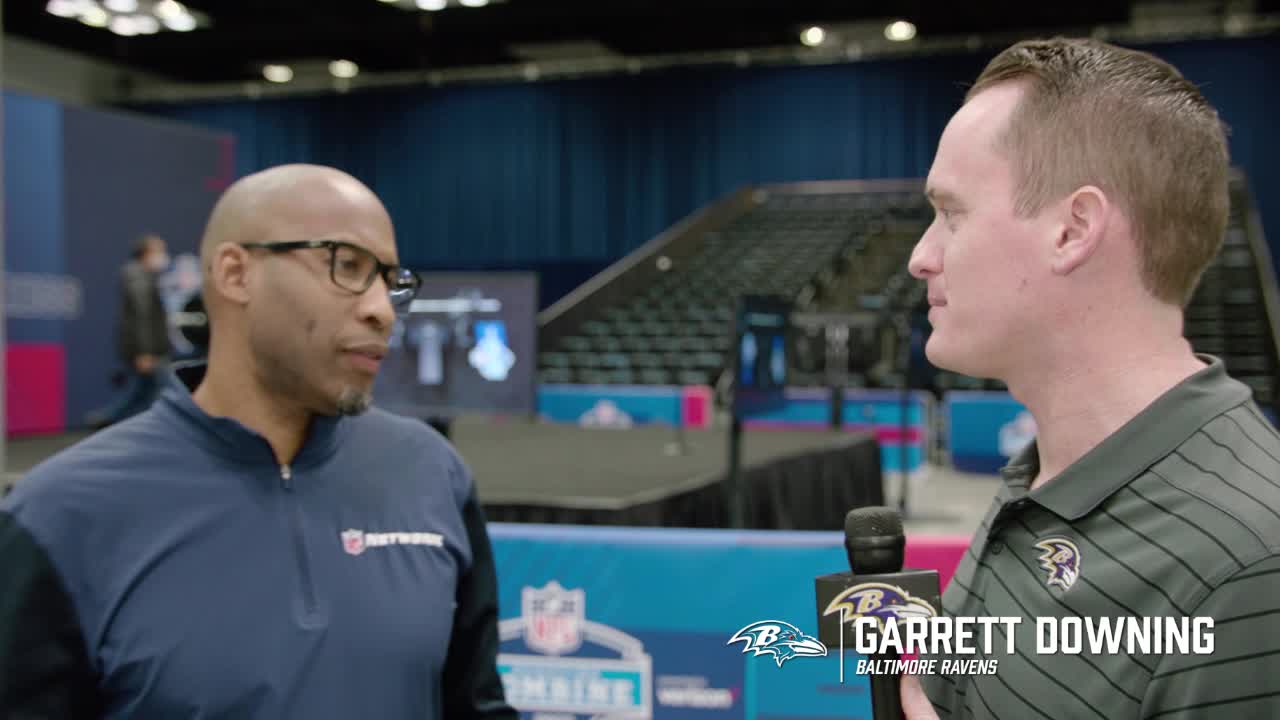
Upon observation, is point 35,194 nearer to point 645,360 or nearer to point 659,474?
point 645,360

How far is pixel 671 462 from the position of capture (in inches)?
191

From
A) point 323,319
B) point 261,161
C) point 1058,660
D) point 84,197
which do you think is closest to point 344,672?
point 323,319

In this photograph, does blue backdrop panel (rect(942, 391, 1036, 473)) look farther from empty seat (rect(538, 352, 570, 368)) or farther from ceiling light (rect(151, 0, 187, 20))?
ceiling light (rect(151, 0, 187, 20))

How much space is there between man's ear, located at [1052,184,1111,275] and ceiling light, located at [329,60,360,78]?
19.9 metres

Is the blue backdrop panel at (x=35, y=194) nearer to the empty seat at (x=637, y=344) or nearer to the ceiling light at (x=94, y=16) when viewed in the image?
the ceiling light at (x=94, y=16)

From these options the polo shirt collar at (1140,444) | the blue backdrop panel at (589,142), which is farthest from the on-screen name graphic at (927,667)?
the blue backdrop panel at (589,142)

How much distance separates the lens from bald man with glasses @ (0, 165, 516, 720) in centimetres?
147

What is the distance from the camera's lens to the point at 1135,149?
950 millimetres

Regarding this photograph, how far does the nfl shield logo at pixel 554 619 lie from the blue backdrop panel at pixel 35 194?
28.2 feet

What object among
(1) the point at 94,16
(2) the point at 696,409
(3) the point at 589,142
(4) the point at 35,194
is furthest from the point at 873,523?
(3) the point at 589,142

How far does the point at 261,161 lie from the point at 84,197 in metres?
10.8

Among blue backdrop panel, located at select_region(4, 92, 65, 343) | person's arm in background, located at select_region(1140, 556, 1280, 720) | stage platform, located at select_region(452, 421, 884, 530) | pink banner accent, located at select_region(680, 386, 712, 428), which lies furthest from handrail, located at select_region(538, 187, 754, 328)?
person's arm in background, located at select_region(1140, 556, 1280, 720)

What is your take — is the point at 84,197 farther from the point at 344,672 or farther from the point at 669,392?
the point at 344,672

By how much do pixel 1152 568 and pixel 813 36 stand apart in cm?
1812
